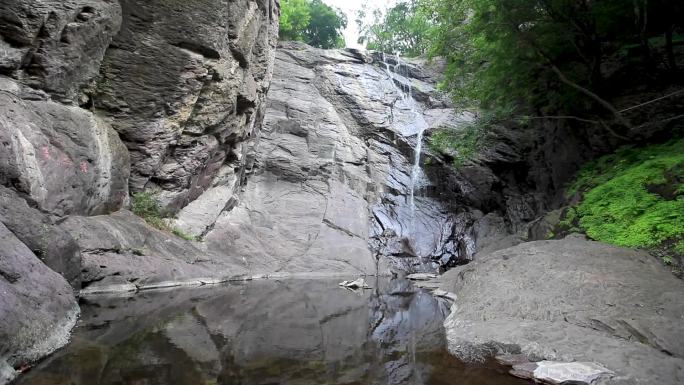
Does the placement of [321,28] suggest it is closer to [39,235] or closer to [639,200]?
[639,200]

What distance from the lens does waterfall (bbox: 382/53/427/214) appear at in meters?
23.4

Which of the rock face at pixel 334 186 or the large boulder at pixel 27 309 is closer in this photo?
the large boulder at pixel 27 309

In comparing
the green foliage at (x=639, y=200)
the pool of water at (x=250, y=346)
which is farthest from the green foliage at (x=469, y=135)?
the pool of water at (x=250, y=346)

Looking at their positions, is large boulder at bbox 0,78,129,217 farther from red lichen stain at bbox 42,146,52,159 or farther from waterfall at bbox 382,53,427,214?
waterfall at bbox 382,53,427,214

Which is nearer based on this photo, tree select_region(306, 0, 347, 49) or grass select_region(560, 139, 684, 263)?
grass select_region(560, 139, 684, 263)

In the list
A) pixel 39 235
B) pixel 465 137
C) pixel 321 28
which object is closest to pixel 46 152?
pixel 39 235

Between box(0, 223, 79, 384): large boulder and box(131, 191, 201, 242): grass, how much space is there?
7457 millimetres

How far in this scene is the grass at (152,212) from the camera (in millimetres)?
13203

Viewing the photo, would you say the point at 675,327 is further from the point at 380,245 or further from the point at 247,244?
the point at 380,245

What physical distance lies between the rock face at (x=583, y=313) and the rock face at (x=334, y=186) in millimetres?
9615

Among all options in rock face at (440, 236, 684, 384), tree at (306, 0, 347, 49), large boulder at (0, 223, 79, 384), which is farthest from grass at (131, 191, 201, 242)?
tree at (306, 0, 347, 49)

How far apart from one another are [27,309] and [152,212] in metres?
9.28

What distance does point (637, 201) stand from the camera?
944 centimetres

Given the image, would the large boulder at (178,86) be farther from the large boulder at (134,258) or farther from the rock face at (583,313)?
the rock face at (583,313)
